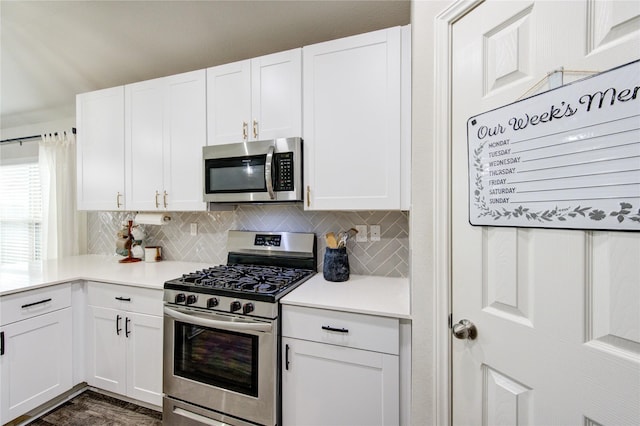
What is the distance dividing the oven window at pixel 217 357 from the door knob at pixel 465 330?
3.30 ft

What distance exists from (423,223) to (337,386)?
3.07ft

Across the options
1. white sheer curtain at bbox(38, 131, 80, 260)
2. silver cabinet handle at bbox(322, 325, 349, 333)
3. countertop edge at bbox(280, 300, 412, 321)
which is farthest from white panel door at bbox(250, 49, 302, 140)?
white sheer curtain at bbox(38, 131, 80, 260)

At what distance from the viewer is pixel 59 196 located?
285cm

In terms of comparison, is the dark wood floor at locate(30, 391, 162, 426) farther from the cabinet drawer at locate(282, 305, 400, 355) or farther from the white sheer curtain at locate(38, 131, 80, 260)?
the white sheer curtain at locate(38, 131, 80, 260)

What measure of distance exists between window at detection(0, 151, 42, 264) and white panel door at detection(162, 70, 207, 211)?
7.72 feet

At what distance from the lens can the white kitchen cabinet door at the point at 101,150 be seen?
229 cm

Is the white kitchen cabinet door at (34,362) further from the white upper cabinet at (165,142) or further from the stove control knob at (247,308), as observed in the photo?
the stove control knob at (247,308)

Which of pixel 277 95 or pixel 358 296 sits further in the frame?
pixel 277 95

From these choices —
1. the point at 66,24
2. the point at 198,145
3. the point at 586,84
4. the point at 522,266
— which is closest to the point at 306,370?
the point at 522,266

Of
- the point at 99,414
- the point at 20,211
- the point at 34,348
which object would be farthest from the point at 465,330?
the point at 20,211

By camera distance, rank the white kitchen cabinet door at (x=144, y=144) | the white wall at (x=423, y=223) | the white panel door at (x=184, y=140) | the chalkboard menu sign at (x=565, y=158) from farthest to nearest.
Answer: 1. the white kitchen cabinet door at (x=144, y=144)
2. the white panel door at (x=184, y=140)
3. the white wall at (x=423, y=223)
4. the chalkboard menu sign at (x=565, y=158)

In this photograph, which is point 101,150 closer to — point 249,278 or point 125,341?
point 125,341

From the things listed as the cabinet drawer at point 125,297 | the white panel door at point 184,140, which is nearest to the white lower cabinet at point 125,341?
the cabinet drawer at point 125,297

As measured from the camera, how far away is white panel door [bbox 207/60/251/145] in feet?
6.10
